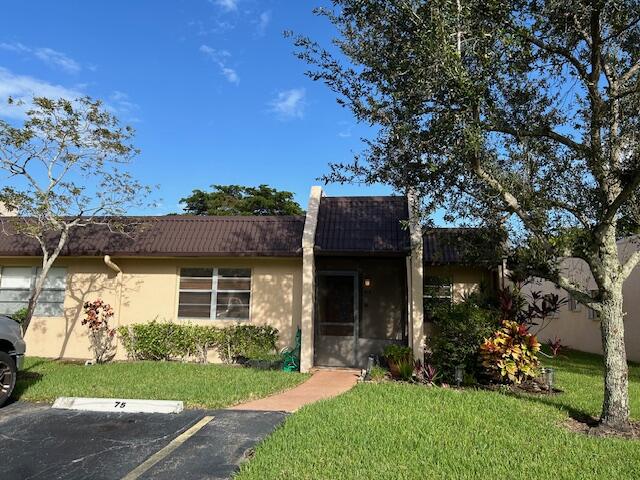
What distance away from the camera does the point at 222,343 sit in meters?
12.4

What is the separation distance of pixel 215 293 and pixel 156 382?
12.8ft

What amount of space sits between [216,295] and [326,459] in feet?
28.0

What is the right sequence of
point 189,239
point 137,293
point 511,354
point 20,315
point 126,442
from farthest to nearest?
point 137,293 < point 20,315 < point 189,239 < point 511,354 < point 126,442

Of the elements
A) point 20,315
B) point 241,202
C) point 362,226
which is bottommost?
point 20,315

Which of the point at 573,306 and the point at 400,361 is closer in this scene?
the point at 400,361

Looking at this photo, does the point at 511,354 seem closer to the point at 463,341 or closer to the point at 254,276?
the point at 463,341

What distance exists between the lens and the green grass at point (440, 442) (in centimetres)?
480

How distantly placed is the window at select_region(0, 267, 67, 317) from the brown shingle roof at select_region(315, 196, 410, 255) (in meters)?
7.78

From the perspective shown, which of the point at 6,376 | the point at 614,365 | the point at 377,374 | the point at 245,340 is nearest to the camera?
the point at 614,365

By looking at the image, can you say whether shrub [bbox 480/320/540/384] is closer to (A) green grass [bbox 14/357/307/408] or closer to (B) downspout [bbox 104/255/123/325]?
(A) green grass [bbox 14/357/307/408]

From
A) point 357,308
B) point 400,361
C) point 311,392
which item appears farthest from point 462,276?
point 311,392

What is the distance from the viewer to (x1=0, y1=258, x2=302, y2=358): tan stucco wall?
1276 centimetres

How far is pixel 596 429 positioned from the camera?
254 inches

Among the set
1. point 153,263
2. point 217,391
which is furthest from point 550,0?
point 153,263
